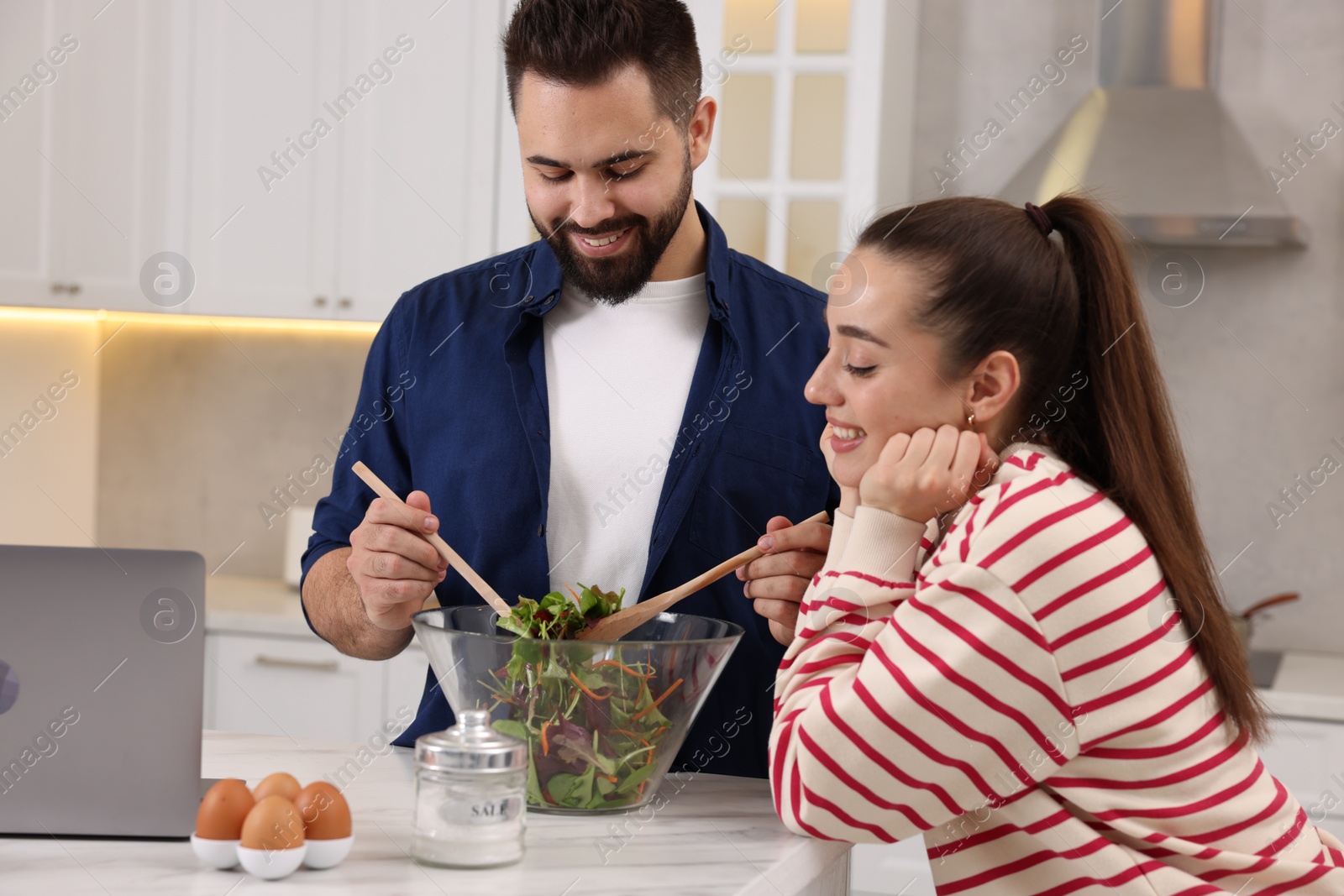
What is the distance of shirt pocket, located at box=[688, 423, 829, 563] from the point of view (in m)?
1.46

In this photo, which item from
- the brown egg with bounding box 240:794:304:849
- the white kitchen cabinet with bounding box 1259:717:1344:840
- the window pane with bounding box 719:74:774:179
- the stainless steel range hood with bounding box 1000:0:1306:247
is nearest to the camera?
the brown egg with bounding box 240:794:304:849

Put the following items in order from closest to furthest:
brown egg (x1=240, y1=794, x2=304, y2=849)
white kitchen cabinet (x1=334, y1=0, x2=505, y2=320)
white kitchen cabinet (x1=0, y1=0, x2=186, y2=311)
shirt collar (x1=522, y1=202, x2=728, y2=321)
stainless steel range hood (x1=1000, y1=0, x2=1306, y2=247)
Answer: brown egg (x1=240, y1=794, x2=304, y2=849) → shirt collar (x1=522, y1=202, x2=728, y2=321) → stainless steel range hood (x1=1000, y1=0, x2=1306, y2=247) → white kitchen cabinet (x1=334, y1=0, x2=505, y2=320) → white kitchen cabinet (x1=0, y1=0, x2=186, y2=311)

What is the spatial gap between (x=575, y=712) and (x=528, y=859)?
0.13 meters

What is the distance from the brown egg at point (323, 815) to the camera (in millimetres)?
899

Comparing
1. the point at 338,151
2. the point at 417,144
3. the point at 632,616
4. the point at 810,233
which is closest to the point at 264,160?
→ the point at 338,151

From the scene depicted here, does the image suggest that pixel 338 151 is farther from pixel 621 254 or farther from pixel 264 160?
pixel 621 254

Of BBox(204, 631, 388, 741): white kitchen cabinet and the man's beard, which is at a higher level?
the man's beard

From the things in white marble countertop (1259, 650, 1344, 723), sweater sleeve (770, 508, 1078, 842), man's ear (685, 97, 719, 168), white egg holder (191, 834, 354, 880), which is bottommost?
white marble countertop (1259, 650, 1344, 723)

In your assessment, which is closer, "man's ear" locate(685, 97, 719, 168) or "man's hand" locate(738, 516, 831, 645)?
"man's hand" locate(738, 516, 831, 645)

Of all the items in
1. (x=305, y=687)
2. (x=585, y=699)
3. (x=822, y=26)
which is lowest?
(x=305, y=687)

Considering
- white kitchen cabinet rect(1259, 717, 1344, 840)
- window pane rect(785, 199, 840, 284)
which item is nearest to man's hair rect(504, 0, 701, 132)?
window pane rect(785, 199, 840, 284)

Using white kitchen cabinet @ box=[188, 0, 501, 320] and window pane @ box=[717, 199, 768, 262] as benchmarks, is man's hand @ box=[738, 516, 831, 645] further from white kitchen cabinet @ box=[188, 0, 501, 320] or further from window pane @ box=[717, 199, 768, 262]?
white kitchen cabinet @ box=[188, 0, 501, 320]

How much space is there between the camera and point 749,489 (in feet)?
4.83

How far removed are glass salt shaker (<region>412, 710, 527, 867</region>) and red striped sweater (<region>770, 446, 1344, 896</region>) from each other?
0.21m
